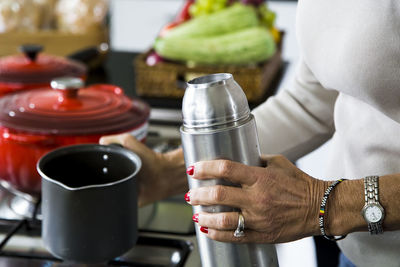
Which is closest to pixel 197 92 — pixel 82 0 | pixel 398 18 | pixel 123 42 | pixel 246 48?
pixel 398 18

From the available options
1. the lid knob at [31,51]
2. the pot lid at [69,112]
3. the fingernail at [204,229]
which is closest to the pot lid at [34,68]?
the lid knob at [31,51]

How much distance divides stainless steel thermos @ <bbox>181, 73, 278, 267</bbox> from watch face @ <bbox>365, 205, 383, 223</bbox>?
0.13 metres

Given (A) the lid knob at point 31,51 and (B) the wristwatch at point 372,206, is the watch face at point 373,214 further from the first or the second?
(A) the lid knob at point 31,51

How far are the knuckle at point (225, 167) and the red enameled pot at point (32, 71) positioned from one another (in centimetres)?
64

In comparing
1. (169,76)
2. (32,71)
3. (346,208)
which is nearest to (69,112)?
(32,71)

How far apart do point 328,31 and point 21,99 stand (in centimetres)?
46

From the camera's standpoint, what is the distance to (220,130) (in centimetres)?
49

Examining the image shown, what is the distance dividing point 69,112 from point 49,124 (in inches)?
1.5

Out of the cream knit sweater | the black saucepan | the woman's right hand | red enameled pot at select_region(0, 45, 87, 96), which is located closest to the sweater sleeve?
the cream knit sweater

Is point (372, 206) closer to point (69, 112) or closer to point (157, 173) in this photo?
point (157, 173)

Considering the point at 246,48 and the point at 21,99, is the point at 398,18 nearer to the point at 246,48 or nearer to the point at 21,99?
the point at 21,99

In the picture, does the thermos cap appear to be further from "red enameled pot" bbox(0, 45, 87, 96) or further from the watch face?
"red enameled pot" bbox(0, 45, 87, 96)

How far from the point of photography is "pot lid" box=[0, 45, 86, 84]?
1044 mm

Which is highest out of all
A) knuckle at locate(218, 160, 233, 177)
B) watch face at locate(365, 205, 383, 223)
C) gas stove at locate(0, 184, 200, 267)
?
knuckle at locate(218, 160, 233, 177)
